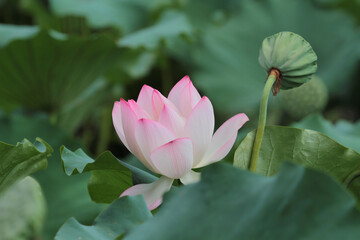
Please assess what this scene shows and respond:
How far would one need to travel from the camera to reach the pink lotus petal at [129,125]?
0.50 metres

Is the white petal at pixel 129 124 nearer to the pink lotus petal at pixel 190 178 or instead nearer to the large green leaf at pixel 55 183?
the pink lotus petal at pixel 190 178

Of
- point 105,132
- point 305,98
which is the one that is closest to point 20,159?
point 305,98

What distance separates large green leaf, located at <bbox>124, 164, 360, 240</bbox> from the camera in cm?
38

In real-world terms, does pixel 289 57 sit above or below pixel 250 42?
above

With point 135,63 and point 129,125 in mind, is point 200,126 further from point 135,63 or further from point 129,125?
point 135,63

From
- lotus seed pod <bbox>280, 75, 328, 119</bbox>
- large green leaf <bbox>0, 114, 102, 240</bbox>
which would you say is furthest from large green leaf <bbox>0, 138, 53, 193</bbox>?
lotus seed pod <bbox>280, 75, 328, 119</bbox>

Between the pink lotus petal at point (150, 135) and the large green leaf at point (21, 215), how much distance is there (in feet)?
0.47

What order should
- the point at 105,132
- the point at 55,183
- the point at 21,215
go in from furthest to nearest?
the point at 105,132 → the point at 55,183 → the point at 21,215

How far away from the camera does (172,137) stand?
1.66 feet

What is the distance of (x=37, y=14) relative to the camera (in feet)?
7.40

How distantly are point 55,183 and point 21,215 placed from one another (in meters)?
1.04

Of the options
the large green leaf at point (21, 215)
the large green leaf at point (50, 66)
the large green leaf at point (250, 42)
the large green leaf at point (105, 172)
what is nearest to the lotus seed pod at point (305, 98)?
the large green leaf at point (250, 42)

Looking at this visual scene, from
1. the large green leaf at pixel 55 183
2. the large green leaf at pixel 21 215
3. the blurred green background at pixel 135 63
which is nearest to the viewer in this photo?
the large green leaf at pixel 21 215

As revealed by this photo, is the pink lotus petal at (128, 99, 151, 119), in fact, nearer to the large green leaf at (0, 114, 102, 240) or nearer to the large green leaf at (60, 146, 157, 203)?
the large green leaf at (60, 146, 157, 203)
